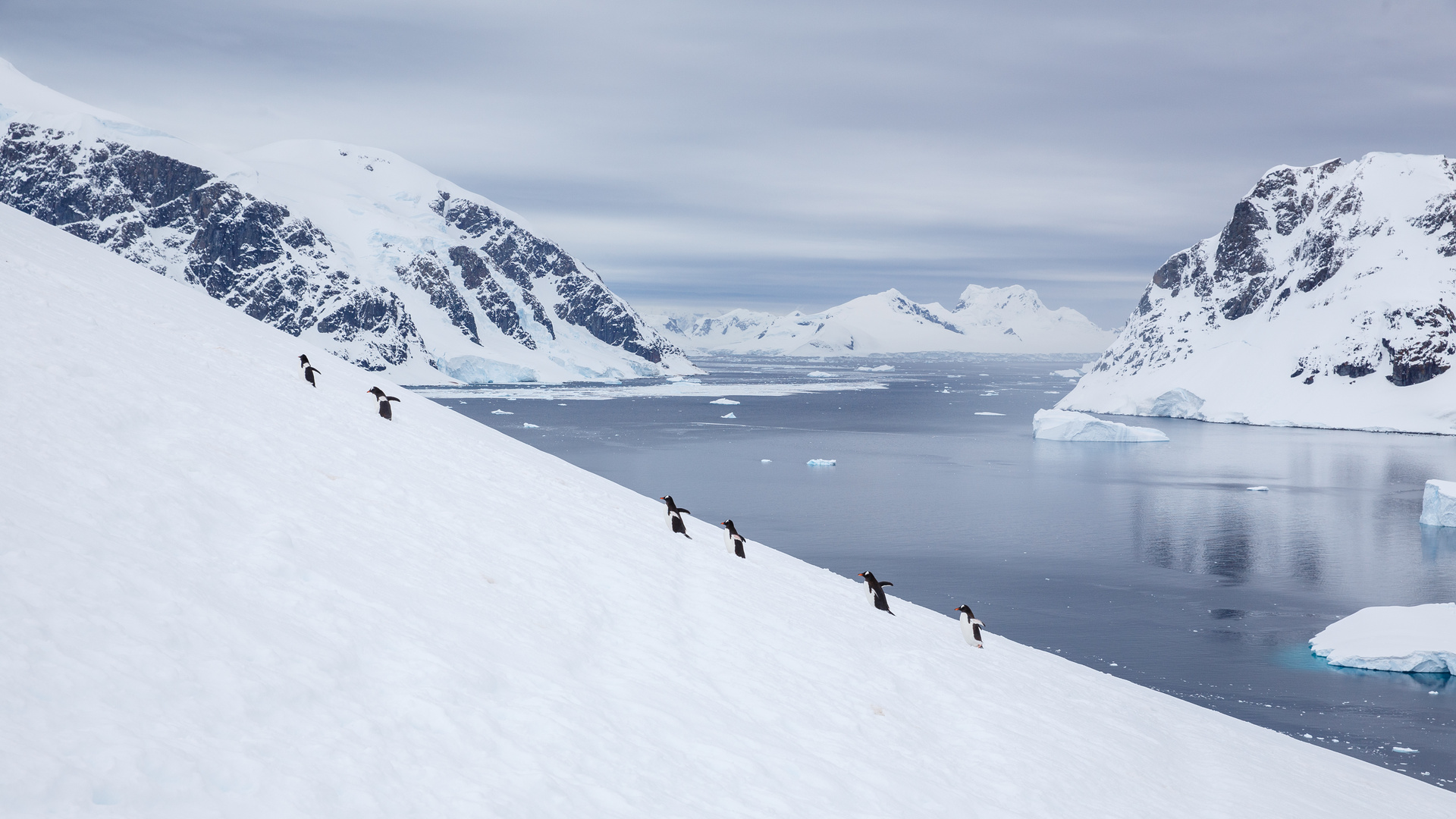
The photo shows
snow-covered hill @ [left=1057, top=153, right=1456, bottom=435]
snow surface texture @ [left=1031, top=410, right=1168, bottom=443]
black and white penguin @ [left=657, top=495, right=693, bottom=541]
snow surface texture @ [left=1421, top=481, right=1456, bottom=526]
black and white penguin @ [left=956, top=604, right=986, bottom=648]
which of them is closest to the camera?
black and white penguin @ [left=657, top=495, right=693, bottom=541]

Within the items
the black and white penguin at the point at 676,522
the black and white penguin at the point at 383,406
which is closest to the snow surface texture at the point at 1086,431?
the black and white penguin at the point at 676,522

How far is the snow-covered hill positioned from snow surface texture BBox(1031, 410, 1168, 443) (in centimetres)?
3364

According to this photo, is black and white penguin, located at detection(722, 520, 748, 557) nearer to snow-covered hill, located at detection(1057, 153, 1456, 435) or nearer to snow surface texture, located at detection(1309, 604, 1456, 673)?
snow surface texture, located at detection(1309, 604, 1456, 673)

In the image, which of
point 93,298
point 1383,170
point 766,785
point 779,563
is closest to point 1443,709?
point 779,563

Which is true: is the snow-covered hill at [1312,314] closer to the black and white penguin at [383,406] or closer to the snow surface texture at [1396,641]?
the snow surface texture at [1396,641]

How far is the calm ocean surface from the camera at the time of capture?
2253 centimetres

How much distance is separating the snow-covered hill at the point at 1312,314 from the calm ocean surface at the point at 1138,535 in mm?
18862

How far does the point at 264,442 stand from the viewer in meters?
10.2

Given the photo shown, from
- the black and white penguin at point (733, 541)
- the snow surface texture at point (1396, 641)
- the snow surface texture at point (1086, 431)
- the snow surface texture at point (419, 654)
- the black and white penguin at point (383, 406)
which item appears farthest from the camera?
the snow surface texture at point (1086, 431)

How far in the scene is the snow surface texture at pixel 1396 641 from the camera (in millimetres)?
23125

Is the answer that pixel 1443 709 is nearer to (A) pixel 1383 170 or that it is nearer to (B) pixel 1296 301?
(B) pixel 1296 301

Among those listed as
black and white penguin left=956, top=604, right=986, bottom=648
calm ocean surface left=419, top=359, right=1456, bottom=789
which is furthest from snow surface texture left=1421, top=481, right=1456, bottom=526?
black and white penguin left=956, top=604, right=986, bottom=648

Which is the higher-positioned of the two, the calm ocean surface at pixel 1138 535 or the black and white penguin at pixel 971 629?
the black and white penguin at pixel 971 629

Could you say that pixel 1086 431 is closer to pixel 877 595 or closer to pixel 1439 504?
pixel 1439 504
